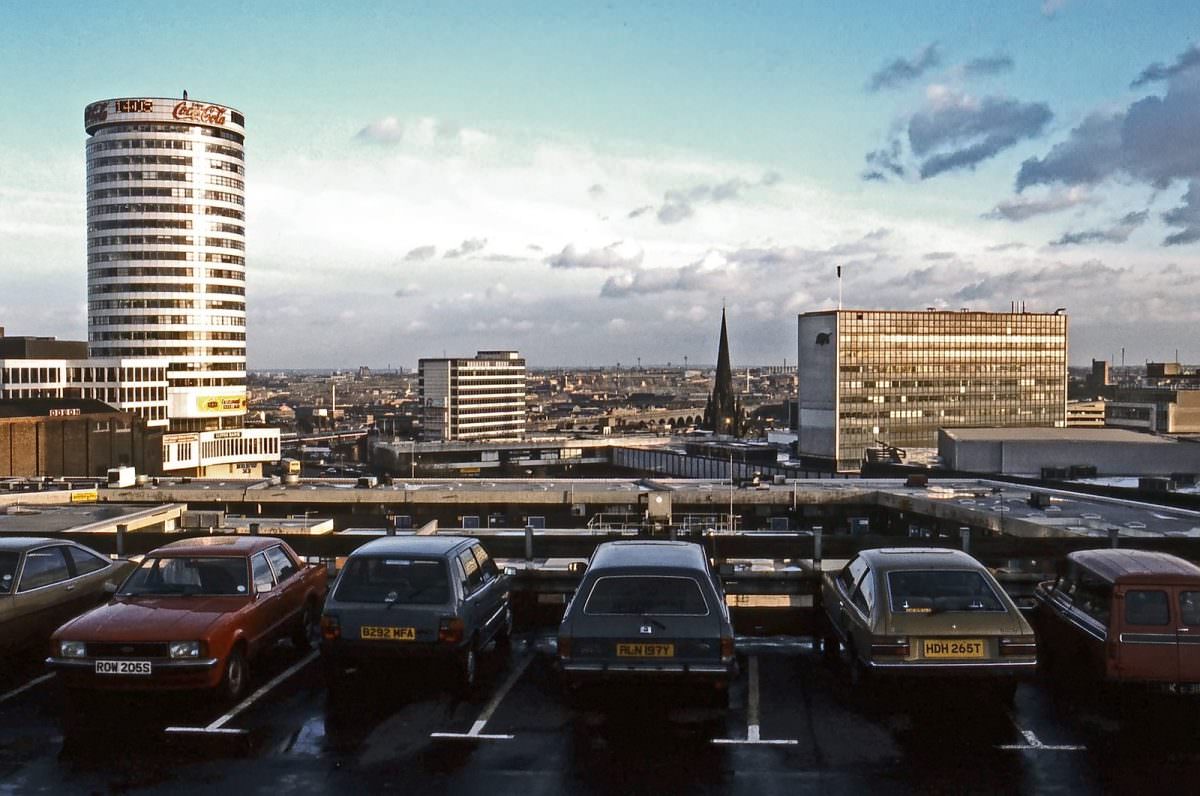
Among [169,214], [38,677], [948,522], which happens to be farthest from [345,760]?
[169,214]

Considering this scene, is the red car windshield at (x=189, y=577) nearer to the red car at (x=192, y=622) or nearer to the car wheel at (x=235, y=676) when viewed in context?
the red car at (x=192, y=622)

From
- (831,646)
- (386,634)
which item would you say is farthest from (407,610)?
(831,646)

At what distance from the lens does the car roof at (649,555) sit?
37.1 ft

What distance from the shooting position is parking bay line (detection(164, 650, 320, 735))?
10.2 meters

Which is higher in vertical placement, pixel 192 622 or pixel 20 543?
pixel 20 543

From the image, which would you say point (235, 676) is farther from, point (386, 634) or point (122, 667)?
point (386, 634)

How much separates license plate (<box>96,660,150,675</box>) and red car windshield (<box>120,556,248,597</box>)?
130 cm

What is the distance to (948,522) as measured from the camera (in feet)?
145

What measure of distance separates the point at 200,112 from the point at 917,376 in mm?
106401

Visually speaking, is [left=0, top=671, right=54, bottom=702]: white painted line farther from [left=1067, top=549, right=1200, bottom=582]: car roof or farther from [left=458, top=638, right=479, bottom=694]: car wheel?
[left=1067, top=549, right=1200, bottom=582]: car roof

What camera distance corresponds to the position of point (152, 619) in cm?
1098

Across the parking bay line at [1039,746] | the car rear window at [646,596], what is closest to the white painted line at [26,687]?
the car rear window at [646,596]

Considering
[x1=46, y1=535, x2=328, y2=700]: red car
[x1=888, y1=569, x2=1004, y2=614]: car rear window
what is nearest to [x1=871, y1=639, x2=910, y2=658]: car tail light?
[x1=888, y1=569, x2=1004, y2=614]: car rear window

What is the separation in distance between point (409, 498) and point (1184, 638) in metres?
42.4
